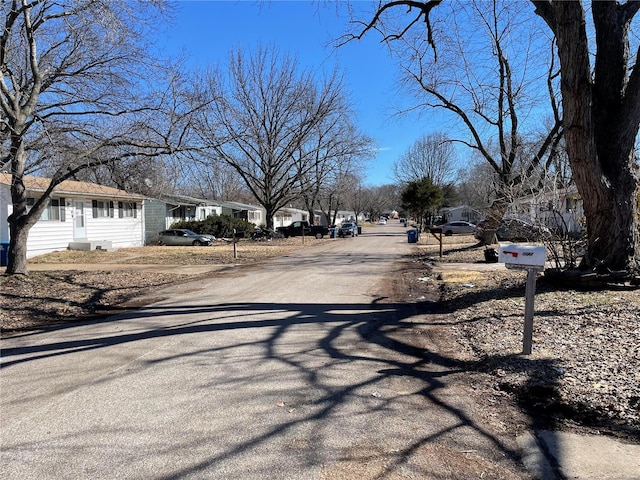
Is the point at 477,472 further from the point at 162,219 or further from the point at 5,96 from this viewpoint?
the point at 162,219

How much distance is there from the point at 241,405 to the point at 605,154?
757 centimetres

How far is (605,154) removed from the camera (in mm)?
8148

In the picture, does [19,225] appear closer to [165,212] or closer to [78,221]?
[78,221]

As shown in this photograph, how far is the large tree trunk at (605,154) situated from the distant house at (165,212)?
90.4ft

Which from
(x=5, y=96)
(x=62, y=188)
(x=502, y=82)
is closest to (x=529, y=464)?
(x=5, y=96)

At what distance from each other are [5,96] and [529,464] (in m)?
13.9

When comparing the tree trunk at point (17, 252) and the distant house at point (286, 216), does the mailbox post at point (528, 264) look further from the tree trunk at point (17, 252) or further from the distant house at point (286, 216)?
the distant house at point (286, 216)

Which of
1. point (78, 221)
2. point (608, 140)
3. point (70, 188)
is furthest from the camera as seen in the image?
point (78, 221)

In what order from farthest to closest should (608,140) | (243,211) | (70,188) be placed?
1. (243,211)
2. (70,188)
3. (608,140)

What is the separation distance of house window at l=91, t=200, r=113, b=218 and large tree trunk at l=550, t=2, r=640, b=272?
975 inches

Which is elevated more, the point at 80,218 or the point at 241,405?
the point at 80,218

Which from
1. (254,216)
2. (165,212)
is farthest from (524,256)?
(254,216)

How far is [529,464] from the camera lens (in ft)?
10.2

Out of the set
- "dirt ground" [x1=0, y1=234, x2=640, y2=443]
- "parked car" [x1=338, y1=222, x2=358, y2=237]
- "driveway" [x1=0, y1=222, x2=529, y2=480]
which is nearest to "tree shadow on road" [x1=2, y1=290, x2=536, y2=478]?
"driveway" [x1=0, y1=222, x2=529, y2=480]
